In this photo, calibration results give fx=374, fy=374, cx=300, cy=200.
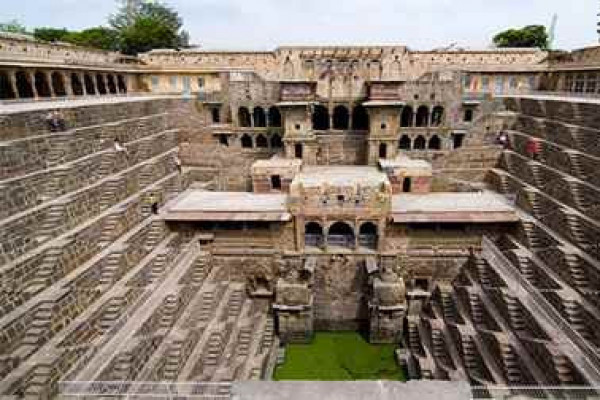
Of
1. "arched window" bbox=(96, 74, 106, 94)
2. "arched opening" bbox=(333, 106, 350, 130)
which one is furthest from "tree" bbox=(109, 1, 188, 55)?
"arched opening" bbox=(333, 106, 350, 130)

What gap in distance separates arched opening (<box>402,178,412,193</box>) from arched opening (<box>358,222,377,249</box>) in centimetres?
398

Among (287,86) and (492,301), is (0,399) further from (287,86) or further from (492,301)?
(287,86)

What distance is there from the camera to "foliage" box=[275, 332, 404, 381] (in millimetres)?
14977

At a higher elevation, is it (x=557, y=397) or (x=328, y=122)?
(x=328, y=122)

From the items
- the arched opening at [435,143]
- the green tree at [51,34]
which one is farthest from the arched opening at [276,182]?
the green tree at [51,34]

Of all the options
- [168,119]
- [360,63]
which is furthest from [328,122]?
[168,119]

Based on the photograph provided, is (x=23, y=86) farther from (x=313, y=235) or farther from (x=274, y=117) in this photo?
(x=313, y=235)

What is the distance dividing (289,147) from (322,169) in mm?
2633

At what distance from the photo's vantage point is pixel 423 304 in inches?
692

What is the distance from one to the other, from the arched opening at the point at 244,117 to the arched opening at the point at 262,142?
1148 millimetres

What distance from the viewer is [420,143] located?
1003 inches

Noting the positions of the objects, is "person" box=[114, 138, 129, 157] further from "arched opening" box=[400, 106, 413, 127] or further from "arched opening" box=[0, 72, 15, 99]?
"arched opening" box=[400, 106, 413, 127]

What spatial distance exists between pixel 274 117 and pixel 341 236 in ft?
39.4

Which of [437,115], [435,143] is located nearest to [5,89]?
[437,115]
